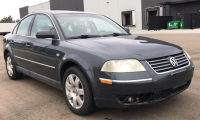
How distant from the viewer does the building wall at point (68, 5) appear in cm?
3920

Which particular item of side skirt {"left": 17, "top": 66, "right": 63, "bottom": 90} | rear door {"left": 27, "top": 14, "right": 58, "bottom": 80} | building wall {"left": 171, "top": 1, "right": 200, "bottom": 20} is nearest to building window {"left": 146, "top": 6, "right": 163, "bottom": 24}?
building wall {"left": 171, "top": 1, "right": 200, "bottom": 20}

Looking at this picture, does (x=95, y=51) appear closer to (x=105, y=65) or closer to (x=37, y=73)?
(x=105, y=65)

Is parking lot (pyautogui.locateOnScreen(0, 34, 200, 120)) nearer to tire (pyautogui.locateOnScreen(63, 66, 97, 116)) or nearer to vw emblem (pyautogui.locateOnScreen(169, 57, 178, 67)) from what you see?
tire (pyautogui.locateOnScreen(63, 66, 97, 116))

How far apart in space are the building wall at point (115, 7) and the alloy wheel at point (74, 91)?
27749mm

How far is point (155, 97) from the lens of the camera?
112 inches

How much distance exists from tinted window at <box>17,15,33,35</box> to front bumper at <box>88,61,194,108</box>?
106 inches

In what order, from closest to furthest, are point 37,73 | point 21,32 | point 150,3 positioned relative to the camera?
point 37,73
point 21,32
point 150,3

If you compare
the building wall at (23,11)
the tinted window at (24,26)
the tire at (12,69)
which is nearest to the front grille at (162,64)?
the tinted window at (24,26)

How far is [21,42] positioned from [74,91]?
83.5 inches

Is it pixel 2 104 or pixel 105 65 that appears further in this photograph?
pixel 2 104

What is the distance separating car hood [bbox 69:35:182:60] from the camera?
2.86m

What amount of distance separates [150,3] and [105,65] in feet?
89.4

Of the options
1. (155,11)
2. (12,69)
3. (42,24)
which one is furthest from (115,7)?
(42,24)

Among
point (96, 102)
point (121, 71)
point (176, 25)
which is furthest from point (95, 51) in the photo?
point (176, 25)
